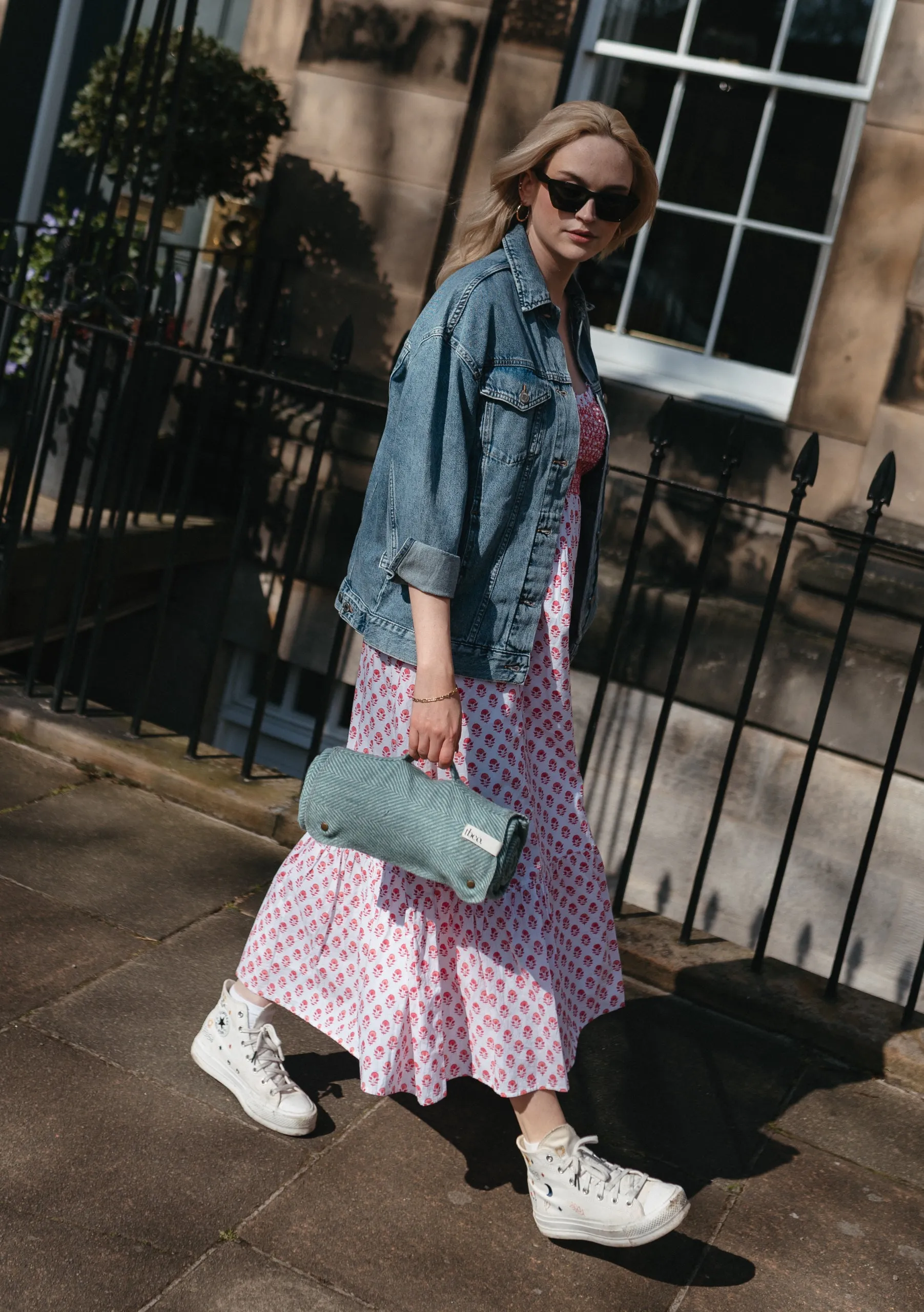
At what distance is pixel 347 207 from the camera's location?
6719 mm

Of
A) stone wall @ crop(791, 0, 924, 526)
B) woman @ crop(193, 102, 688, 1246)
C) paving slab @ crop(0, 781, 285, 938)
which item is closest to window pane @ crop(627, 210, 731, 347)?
stone wall @ crop(791, 0, 924, 526)

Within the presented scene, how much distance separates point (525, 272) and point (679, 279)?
4.55 meters

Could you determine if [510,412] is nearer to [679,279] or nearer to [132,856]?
[132,856]

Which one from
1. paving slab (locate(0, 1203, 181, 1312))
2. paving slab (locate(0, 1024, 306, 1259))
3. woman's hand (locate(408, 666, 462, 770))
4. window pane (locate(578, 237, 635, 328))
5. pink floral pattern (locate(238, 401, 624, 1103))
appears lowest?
paving slab (locate(0, 1203, 181, 1312))

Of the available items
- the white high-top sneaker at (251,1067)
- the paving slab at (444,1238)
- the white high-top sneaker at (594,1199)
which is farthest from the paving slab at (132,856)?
the white high-top sneaker at (594,1199)

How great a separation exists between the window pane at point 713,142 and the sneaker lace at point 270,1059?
514 centimetres

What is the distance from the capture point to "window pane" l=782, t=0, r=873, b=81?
6.16 m

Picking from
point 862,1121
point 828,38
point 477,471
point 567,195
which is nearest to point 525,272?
point 567,195

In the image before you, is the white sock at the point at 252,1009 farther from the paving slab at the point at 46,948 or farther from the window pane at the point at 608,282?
the window pane at the point at 608,282

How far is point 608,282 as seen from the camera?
672cm

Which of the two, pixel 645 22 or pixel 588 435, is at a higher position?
pixel 645 22

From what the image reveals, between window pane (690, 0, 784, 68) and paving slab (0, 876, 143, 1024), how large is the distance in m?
5.21

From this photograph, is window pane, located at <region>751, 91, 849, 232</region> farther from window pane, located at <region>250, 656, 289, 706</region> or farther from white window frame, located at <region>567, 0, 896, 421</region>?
window pane, located at <region>250, 656, 289, 706</region>

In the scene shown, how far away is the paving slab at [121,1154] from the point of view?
7.27 feet
